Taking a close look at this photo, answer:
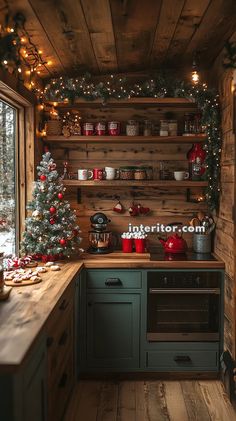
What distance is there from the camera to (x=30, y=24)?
2814mm

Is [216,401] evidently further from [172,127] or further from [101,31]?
[101,31]

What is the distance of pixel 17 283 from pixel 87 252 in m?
1.18

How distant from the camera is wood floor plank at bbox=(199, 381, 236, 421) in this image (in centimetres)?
311

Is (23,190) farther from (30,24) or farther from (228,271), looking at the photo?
(228,271)

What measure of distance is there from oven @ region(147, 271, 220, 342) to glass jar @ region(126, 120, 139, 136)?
124 centimetres

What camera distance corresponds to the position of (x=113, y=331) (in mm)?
3707

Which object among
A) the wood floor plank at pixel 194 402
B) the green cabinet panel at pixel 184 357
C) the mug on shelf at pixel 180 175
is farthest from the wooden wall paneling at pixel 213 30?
the wood floor plank at pixel 194 402

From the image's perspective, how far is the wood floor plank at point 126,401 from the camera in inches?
123

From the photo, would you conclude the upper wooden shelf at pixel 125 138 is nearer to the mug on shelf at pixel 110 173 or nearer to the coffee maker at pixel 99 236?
the mug on shelf at pixel 110 173

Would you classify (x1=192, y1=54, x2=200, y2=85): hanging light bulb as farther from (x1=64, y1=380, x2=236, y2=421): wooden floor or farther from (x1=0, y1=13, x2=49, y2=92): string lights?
(x1=64, y1=380, x2=236, y2=421): wooden floor

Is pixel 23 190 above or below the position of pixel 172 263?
above

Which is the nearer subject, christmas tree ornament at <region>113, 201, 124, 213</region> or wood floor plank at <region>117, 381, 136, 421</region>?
wood floor plank at <region>117, 381, 136, 421</region>

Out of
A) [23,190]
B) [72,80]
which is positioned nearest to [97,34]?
[72,80]

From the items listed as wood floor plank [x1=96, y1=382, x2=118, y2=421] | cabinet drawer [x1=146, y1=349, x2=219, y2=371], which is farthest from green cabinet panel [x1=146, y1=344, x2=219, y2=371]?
wood floor plank [x1=96, y1=382, x2=118, y2=421]
